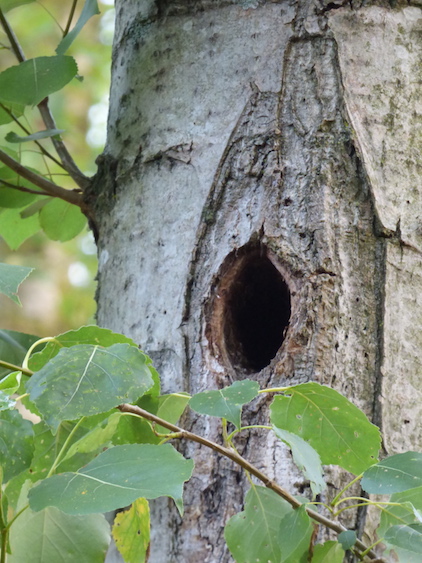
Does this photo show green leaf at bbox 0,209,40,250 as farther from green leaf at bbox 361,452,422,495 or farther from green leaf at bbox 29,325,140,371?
green leaf at bbox 361,452,422,495

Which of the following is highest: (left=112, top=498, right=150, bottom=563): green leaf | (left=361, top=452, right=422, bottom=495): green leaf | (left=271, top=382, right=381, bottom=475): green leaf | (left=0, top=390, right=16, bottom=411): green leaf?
(left=0, top=390, right=16, bottom=411): green leaf

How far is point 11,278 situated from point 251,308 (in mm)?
781

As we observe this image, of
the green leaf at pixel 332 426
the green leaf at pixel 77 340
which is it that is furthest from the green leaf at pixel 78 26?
the green leaf at pixel 332 426

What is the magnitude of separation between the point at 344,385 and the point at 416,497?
0.28 metres

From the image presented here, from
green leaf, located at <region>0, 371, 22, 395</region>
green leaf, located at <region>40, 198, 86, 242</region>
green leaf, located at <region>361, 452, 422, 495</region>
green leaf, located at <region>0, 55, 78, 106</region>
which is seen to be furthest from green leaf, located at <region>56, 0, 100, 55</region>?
green leaf, located at <region>361, 452, 422, 495</region>

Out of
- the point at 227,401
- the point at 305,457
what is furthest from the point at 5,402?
the point at 305,457

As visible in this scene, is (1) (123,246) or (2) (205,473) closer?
(2) (205,473)

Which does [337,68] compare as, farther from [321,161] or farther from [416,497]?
[416,497]

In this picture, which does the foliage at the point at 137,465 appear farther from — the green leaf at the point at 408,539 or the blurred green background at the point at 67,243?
the blurred green background at the point at 67,243

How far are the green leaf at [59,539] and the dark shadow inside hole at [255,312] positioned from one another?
0.48 m

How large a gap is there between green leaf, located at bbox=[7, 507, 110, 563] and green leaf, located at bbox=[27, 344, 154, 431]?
0.56 feet

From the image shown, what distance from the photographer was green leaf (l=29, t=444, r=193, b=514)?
75 cm

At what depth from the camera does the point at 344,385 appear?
1.19 meters

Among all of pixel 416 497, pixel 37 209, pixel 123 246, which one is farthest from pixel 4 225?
pixel 416 497
